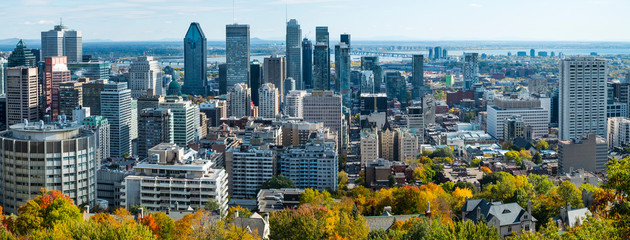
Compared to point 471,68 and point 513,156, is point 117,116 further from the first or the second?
point 471,68

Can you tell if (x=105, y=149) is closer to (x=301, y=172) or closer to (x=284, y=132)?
(x=284, y=132)

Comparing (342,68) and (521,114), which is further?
(342,68)

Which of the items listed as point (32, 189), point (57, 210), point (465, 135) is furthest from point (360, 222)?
point (465, 135)

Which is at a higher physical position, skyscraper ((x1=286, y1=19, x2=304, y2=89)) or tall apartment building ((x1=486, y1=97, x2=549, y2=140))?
skyscraper ((x1=286, y1=19, x2=304, y2=89))

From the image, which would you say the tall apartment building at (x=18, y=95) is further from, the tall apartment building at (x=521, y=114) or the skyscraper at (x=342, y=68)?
the skyscraper at (x=342, y=68)

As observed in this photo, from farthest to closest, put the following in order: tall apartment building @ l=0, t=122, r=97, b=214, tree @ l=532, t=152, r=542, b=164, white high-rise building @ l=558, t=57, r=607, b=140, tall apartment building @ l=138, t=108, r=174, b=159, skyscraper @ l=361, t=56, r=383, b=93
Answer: skyscraper @ l=361, t=56, r=383, b=93 → white high-rise building @ l=558, t=57, r=607, b=140 → tree @ l=532, t=152, r=542, b=164 → tall apartment building @ l=138, t=108, r=174, b=159 → tall apartment building @ l=0, t=122, r=97, b=214

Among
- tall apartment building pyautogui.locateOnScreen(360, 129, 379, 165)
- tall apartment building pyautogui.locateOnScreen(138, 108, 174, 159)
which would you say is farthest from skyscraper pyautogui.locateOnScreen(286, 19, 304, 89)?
tall apartment building pyautogui.locateOnScreen(360, 129, 379, 165)

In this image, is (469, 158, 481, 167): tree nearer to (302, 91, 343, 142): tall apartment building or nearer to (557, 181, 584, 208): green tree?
(302, 91, 343, 142): tall apartment building

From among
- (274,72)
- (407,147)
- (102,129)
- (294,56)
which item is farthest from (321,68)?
(102,129)
